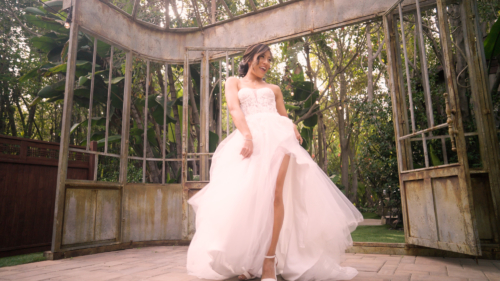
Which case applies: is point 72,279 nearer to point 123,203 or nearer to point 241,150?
point 241,150

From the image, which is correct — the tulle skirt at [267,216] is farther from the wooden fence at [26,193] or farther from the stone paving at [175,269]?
the wooden fence at [26,193]

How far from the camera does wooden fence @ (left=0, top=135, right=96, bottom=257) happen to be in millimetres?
3943

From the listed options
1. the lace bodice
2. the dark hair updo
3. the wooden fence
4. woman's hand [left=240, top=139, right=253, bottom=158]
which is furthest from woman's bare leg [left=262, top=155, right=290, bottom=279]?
the wooden fence

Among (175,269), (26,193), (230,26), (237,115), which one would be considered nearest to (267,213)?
(237,115)

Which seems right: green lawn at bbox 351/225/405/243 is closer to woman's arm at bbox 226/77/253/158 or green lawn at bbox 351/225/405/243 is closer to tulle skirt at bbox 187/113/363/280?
tulle skirt at bbox 187/113/363/280

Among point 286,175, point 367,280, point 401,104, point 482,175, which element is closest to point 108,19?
point 286,175

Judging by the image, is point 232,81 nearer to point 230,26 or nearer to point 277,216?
point 277,216

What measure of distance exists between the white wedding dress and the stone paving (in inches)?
7.7

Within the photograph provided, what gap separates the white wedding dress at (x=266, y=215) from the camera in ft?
6.57

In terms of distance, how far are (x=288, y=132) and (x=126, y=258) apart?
217 centimetres

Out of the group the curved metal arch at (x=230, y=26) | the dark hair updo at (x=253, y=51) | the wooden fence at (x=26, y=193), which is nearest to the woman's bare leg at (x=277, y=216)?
the dark hair updo at (x=253, y=51)

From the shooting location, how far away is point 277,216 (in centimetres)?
209

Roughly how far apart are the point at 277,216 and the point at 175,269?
1042 millimetres

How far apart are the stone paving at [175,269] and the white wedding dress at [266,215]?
195 mm
